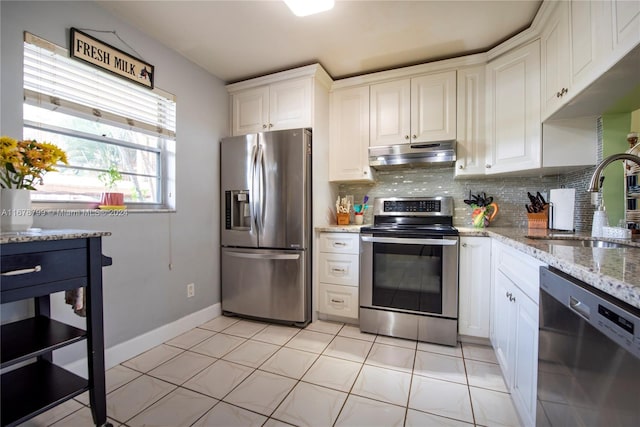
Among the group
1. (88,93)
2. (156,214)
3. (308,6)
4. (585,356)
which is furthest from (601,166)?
(88,93)

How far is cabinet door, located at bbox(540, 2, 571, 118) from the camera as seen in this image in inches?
59.4

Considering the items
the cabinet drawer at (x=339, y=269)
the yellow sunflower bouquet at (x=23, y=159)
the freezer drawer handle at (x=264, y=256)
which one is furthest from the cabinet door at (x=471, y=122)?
the yellow sunflower bouquet at (x=23, y=159)

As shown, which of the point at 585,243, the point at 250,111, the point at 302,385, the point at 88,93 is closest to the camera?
the point at 585,243

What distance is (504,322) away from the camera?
154 cm

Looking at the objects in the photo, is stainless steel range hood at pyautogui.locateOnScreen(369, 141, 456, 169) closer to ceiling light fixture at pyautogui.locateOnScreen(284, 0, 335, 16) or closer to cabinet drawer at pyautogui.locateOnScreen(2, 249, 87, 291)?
ceiling light fixture at pyautogui.locateOnScreen(284, 0, 335, 16)

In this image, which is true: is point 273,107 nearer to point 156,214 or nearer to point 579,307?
point 156,214

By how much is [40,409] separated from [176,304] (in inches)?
45.9

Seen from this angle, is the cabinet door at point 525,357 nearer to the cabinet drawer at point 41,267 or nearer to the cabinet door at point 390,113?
the cabinet door at point 390,113

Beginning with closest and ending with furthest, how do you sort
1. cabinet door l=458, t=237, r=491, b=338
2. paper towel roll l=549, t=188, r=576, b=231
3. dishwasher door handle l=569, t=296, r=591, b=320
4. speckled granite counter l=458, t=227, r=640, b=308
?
speckled granite counter l=458, t=227, r=640, b=308
dishwasher door handle l=569, t=296, r=591, b=320
paper towel roll l=549, t=188, r=576, b=231
cabinet door l=458, t=237, r=491, b=338

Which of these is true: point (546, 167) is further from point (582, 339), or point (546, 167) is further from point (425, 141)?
point (582, 339)

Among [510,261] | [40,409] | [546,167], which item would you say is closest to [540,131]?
[546,167]

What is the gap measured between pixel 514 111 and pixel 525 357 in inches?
68.9

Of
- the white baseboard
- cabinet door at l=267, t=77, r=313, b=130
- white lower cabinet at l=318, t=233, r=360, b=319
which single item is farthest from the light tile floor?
cabinet door at l=267, t=77, r=313, b=130

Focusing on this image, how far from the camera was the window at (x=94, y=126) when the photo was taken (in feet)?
4.99
